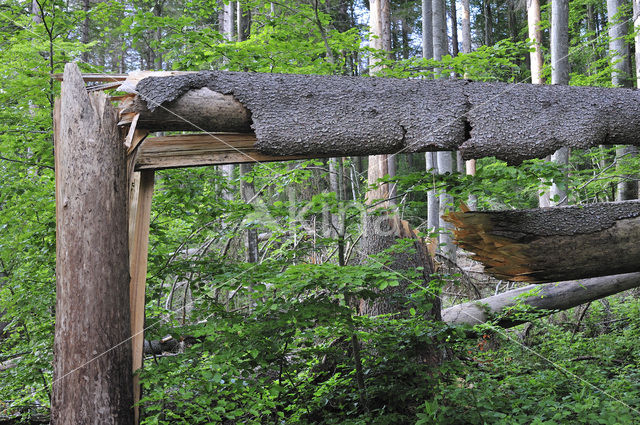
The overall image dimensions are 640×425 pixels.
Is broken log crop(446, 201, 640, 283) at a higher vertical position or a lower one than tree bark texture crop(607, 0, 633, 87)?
lower

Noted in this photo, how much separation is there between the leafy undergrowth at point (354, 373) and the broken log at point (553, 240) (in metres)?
0.69

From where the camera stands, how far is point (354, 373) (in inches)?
186

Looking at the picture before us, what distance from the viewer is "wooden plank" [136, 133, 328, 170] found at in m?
Result: 3.49

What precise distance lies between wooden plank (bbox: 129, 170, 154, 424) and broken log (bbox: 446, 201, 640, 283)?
225 cm

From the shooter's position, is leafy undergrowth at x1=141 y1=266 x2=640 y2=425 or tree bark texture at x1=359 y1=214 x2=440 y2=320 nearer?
leafy undergrowth at x1=141 y1=266 x2=640 y2=425

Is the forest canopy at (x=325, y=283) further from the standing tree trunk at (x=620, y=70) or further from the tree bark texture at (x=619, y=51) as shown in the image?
the tree bark texture at (x=619, y=51)

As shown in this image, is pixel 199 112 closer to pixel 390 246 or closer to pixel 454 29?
pixel 390 246

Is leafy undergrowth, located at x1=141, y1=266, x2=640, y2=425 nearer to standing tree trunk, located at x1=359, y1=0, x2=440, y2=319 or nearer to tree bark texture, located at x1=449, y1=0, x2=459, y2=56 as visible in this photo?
standing tree trunk, located at x1=359, y1=0, x2=440, y2=319

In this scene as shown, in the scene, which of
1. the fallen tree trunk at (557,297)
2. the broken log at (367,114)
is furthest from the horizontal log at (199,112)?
the fallen tree trunk at (557,297)

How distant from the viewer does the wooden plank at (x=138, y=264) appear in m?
3.41

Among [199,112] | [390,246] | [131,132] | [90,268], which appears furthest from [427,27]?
[90,268]

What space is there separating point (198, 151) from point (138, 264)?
37.2 inches

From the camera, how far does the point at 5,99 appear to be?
5.04 meters

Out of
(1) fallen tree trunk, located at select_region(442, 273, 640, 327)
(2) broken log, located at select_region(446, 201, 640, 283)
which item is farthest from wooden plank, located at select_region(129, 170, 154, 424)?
(1) fallen tree trunk, located at select_region(442, 273, 640, 327)
